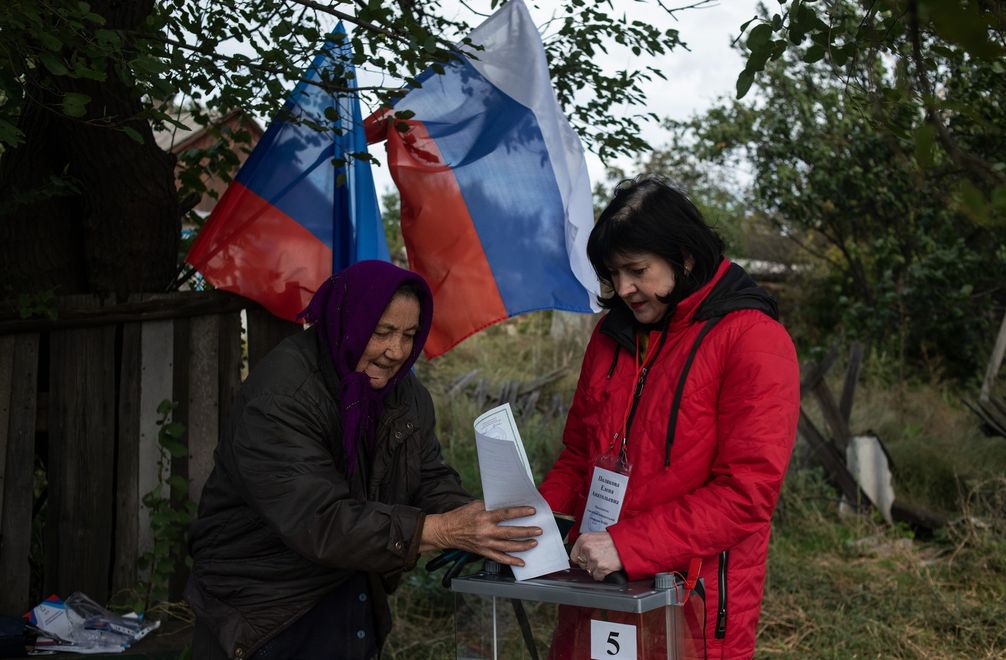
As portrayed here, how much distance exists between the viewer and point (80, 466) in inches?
150

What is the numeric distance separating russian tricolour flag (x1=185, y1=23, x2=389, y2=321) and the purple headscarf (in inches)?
55.6

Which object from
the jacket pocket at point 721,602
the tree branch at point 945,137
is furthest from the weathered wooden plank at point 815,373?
the tree branch at point 945,137

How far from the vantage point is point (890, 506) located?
639 cm

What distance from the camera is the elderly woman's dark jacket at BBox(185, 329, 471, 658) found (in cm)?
220

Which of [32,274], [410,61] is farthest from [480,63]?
[32,274]

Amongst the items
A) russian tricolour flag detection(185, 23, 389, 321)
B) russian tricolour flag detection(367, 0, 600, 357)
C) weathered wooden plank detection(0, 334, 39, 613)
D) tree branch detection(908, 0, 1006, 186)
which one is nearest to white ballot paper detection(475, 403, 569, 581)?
tree branch detection(908, 0, 1006, 186)

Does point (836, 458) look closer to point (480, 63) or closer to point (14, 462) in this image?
point (480, 63)

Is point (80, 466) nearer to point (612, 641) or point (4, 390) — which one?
point (4, 390)

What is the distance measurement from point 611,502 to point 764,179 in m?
8.64

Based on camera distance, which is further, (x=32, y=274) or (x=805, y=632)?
(x=805, y=632)

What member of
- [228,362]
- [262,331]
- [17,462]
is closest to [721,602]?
[262,331]

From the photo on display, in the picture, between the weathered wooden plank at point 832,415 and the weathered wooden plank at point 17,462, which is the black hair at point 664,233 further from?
the weathered wooden plank at point 832,415

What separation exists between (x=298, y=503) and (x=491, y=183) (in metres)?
2.05

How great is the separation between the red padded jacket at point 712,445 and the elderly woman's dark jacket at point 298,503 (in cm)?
50
